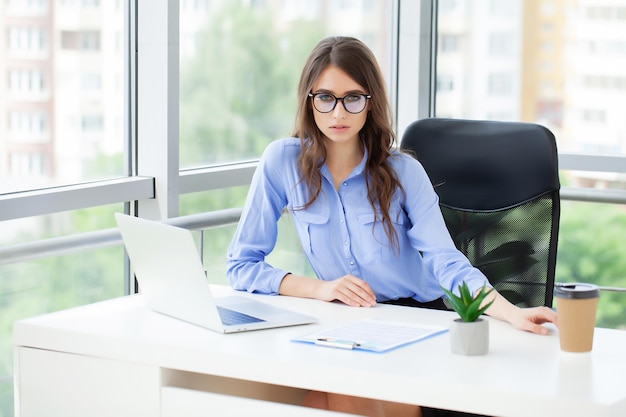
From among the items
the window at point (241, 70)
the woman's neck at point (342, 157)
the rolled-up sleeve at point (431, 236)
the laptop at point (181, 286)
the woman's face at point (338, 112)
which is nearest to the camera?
the laptop at point (181, 286)

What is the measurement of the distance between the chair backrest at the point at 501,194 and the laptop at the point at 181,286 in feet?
2.64

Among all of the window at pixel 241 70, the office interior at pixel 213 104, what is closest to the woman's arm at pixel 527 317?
the office interior at pixel 213 104

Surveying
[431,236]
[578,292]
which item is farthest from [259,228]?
[578,292]

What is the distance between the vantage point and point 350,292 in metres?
2.21

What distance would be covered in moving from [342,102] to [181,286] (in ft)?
2.26

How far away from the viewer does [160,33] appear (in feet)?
9.91

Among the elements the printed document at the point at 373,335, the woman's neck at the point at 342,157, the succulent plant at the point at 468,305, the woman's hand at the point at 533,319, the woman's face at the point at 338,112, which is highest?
the woman's face at the point at 338,112

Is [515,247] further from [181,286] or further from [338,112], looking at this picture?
[181,286]

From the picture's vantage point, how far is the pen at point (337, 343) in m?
1.82

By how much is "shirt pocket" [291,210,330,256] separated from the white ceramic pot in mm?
739

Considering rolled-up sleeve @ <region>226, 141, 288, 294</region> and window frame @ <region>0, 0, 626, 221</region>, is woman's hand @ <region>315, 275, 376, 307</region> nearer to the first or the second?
rolled-up sleeve @ <region>226, 141, 288, 294</region>

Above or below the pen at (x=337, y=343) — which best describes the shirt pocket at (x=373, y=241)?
above

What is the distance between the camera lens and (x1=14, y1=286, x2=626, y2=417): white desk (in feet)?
5.24

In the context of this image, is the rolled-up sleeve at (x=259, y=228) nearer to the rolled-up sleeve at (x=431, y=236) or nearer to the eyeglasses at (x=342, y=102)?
the eyeglasses at (x=342, y=102)
